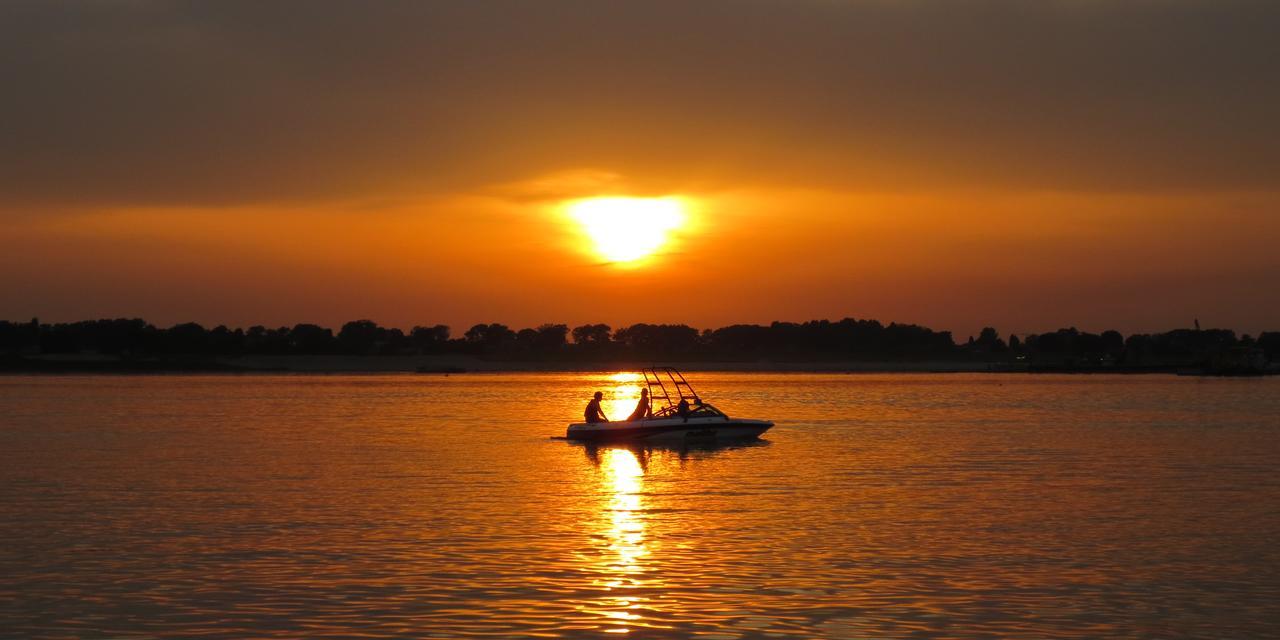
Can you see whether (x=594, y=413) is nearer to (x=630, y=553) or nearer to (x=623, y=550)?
(x=623, y=550)

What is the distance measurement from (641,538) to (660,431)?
29093 millimetres

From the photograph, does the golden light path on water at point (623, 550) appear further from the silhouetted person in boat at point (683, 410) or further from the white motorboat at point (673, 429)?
the silhouetted person in boat at point (683, 410)

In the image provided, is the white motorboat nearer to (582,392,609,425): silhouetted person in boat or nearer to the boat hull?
the boat hull

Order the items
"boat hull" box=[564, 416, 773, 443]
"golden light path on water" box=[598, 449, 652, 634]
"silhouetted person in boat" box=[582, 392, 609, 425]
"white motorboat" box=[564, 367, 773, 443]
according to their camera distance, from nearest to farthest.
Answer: "golden light path on water" box=[598, 449, 652, 634]
"boat hull" box=[564, 416, 773, 443]
"white motorboat" box=[564, 367, 773, 443]
"silhouetted person in boat" box=[582, 392, 609, 425]

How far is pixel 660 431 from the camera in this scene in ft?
182

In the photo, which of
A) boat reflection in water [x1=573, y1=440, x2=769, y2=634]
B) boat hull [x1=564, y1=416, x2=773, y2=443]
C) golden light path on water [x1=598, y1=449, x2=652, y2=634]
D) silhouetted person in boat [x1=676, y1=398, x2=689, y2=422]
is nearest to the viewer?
boat reflection in water [x1=573, y1=440, x2=769, y2=634]

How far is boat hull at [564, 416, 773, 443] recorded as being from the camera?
55.0 meters

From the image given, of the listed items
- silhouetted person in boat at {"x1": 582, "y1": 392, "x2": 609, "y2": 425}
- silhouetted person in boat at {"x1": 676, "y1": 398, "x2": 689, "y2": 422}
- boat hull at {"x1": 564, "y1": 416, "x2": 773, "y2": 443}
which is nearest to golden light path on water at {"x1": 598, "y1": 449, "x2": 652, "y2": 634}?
boat hull at {"x1": 564, "y1": 416, "x2": 773, "y2": 443}

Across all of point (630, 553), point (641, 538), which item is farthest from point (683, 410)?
point (630, 553)

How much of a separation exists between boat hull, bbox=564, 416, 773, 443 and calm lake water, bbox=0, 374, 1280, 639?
0.82 meters

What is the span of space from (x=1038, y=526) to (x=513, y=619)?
565 inches

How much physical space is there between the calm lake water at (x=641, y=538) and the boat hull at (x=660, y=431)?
0.82 meters

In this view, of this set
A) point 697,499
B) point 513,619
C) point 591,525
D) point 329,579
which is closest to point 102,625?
point 329,579

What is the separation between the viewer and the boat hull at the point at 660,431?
181 ft
